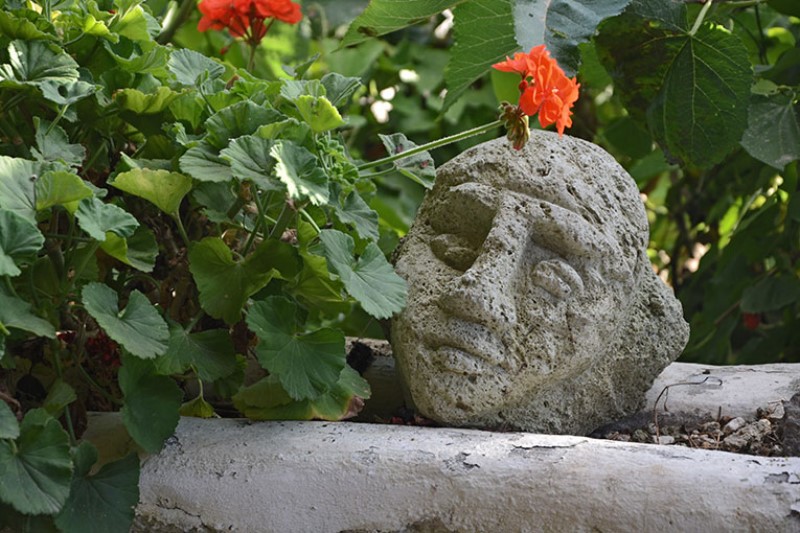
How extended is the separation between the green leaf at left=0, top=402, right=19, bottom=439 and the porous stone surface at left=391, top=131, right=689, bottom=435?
46 cm

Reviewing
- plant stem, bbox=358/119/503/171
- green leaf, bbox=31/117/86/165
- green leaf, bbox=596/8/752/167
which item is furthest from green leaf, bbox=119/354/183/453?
green leaf, bbox=596/8/752/167

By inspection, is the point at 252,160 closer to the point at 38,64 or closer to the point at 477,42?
the point at 38,64

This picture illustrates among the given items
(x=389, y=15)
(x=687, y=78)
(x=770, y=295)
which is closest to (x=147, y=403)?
(x=389, y=15)

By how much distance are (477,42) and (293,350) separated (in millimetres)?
545

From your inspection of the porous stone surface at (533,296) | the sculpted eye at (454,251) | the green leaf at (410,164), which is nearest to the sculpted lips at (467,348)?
the porous stone surface at (533,296)

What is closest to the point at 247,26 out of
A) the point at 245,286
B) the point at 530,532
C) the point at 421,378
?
the point at 245,286

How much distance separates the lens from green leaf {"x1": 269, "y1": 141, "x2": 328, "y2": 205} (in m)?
1.06

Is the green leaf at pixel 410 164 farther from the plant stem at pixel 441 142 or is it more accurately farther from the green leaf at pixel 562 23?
the green leaf at pixel 562 23

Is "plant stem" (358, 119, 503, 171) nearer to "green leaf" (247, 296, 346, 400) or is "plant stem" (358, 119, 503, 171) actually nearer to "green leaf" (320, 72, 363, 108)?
"green leaf" (320, 72, 363, 108)

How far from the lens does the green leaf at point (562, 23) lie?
1.27 metres

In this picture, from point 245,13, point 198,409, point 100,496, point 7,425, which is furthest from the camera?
point 245,13

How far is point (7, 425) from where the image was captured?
937 mm

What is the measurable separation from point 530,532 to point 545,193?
433 mm

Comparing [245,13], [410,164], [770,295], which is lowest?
[770,295]
